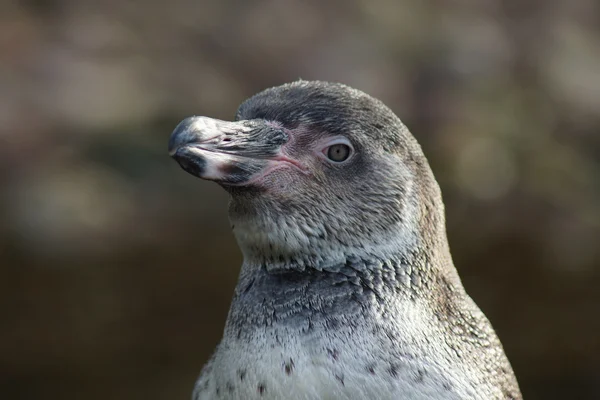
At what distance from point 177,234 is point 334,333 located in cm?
462

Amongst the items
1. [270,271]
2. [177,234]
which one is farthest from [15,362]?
[270,271]

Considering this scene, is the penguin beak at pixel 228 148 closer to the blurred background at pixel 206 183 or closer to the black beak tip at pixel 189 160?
the black beak tip at pixel 189 160

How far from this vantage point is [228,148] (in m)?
2.57

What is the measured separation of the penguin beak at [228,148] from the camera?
2.48 metres

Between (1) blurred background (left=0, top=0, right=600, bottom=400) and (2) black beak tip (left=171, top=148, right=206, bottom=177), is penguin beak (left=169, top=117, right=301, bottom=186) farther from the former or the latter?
(1) blurred background (left=0, top=0, right=600, bottom=400)

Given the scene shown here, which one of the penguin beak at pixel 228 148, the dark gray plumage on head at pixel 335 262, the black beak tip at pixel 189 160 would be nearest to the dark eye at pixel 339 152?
the dark gray plumage on head at pixel 335 262

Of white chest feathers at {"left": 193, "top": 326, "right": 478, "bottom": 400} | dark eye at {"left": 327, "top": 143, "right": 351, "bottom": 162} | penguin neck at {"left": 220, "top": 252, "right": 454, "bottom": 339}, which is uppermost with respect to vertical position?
dark eye at {"left": 327, "top": 143, "right": 351, "bottom": 162}

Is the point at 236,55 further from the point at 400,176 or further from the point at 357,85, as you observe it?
the point at 400,176

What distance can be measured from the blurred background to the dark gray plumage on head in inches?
154

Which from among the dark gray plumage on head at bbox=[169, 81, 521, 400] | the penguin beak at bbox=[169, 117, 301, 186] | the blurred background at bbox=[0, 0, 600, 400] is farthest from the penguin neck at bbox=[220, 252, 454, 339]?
the blurred background at bbox=[0, 0, 600, 400]

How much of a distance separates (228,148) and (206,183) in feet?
15.5

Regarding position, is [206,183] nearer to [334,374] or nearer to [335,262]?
[335,262]

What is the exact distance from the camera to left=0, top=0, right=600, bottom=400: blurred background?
6520 mm

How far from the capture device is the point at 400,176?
2.73 m
